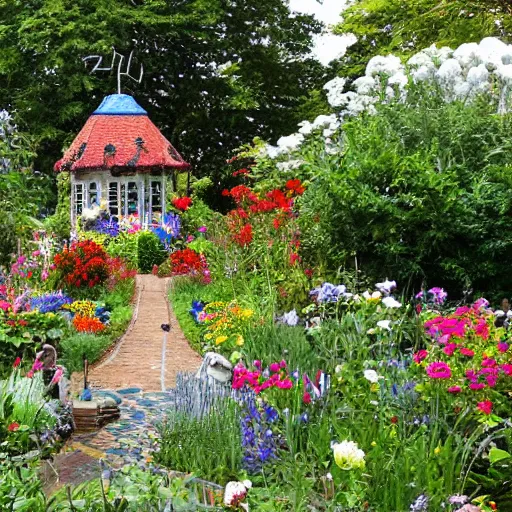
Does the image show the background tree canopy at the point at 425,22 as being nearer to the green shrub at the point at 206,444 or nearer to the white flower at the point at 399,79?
the white flower at the point at 399,79

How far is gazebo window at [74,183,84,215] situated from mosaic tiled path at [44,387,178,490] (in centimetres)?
1075

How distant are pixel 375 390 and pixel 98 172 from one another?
43.0 feet

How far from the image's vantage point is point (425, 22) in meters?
16.8

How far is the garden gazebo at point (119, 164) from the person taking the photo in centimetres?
1652

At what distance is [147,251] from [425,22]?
799 cm

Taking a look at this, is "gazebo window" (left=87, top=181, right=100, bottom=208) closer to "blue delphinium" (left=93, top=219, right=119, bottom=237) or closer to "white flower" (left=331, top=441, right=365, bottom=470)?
"blue delphinium" (left=93, top=219, right=119, bottom=237)

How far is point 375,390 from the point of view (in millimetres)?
4574

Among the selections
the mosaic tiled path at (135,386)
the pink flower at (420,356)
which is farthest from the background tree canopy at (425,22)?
the pink flower at (420,356)

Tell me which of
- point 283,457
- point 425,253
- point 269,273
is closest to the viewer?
point 283,457

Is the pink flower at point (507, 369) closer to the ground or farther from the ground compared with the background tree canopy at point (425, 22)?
closer to the ground

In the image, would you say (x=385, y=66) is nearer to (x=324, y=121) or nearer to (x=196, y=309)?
(x=324, y=121)

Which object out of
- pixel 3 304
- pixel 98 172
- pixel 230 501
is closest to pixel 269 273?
pixel 3 304

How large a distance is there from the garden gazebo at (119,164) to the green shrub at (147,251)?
7.71 ft

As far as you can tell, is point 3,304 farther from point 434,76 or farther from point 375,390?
point 434,76
